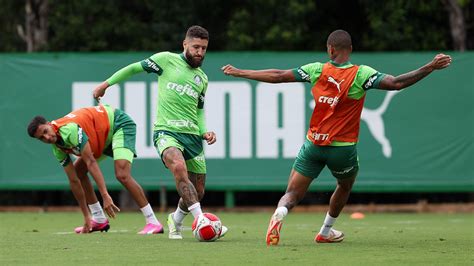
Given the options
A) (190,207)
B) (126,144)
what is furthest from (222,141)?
(190,207)

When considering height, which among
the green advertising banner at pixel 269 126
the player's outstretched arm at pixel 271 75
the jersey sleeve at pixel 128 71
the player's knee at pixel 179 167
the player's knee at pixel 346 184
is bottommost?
the green advertising banner at pixel 269 126

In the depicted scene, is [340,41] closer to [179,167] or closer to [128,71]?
[179,167]

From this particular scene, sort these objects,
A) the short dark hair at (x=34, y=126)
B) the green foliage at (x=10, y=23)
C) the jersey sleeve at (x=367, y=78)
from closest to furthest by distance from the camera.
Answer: the jersey sleeve at (x=367, y=78)
the short dark hair at (x=34, y=126)
the green foliage at (x=10, y=23)

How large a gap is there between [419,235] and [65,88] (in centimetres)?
1017

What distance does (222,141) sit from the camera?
876 inches

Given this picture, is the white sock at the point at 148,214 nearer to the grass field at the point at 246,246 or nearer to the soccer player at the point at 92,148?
the soccer player at the point at 92,148

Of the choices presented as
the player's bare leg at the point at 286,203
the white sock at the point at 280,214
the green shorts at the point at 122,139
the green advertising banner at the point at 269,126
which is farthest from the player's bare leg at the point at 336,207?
the green advertising banner at the point at 269,126

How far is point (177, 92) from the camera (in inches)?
521

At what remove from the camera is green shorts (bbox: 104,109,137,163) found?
1440 cm

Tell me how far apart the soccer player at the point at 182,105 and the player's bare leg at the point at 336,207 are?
1161mm

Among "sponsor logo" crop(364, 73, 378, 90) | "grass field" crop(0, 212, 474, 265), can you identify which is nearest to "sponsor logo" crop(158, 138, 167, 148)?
"grass field" crop(0, 212, 474, 265)

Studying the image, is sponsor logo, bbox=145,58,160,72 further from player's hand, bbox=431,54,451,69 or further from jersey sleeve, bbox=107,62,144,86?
player's hand, bbox=431,54,451,69

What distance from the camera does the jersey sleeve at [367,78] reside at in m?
11.9

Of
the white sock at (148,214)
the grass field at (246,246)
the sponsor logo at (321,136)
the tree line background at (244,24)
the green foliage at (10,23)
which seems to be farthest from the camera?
the green foliage at (10,23)
